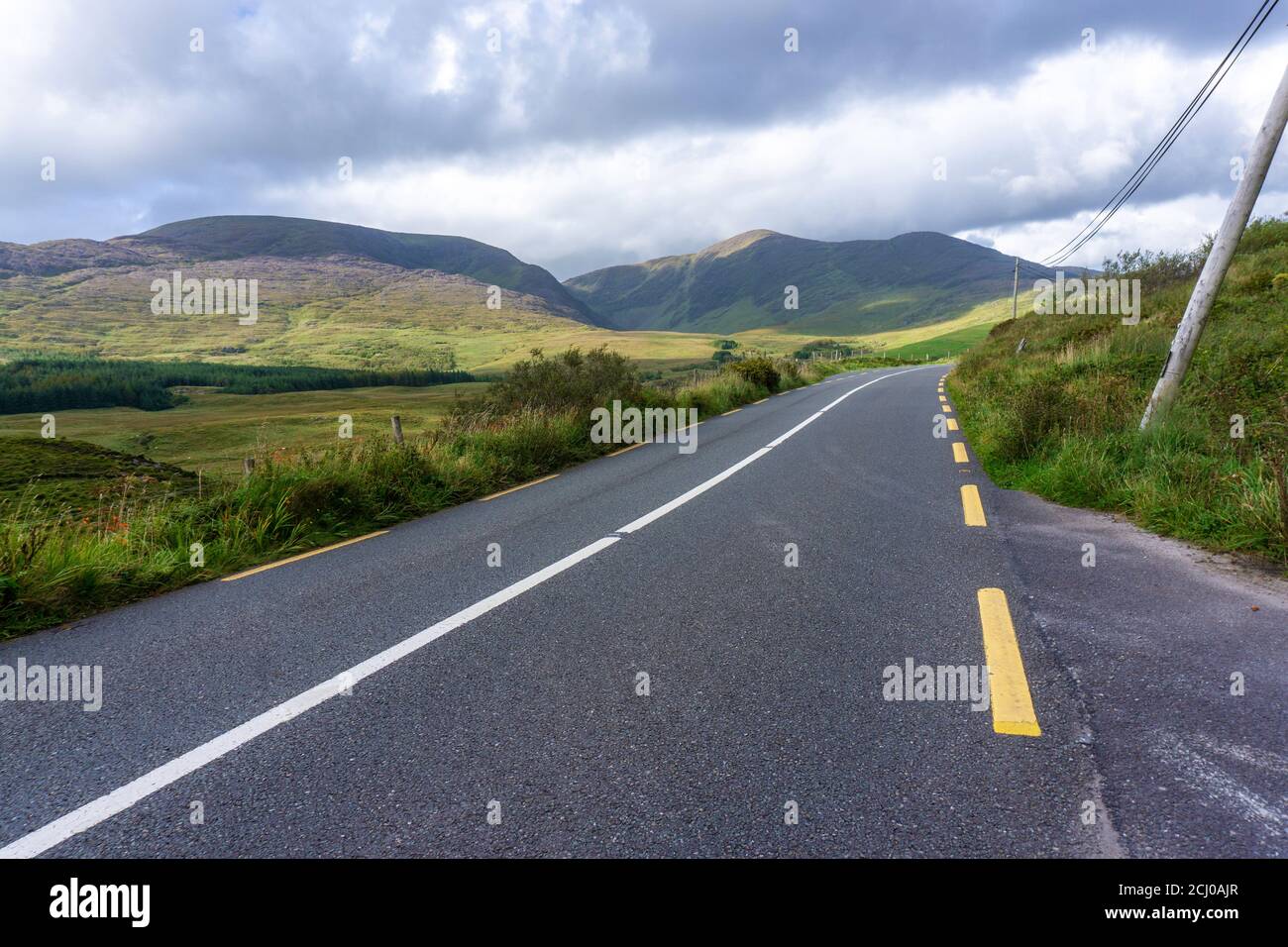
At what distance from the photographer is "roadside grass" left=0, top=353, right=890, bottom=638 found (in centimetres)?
502

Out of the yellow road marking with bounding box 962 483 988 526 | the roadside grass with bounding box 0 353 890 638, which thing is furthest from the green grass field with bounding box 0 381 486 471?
the yellow road marking with bounding box 962 483 988 526

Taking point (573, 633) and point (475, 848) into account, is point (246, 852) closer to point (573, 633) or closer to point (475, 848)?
point (475, 848)

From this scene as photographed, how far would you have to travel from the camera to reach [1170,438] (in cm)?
693

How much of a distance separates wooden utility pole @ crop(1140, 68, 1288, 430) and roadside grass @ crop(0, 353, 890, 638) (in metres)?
8.46

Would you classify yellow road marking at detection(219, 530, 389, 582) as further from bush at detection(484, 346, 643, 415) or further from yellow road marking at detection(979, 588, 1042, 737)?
bush at detection(484, 346, 643, 415)

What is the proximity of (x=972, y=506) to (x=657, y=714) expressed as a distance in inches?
199

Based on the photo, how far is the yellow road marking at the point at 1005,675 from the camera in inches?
107

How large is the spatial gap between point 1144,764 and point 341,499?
7572 mm

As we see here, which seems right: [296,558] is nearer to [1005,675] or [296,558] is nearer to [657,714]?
[657,714]

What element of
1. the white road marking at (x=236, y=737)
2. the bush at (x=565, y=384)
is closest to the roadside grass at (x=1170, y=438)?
the white road marking at (x=236, y=737)

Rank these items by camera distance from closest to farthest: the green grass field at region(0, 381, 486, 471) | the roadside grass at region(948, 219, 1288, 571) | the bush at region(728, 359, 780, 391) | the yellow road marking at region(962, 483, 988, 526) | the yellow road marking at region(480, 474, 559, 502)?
the roadside grass at region(948, 219, 1288, 571), the yellow road marking at region(962, 483, 988, 526), the yellow road marking at region(480, 474, 559, 502), the bush at region(728, 359, 780, 391), the green grass field at region(0, 381, 486, 471)

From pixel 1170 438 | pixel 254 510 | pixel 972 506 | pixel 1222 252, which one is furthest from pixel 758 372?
pixel 254 510

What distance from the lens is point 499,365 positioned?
5113 inches

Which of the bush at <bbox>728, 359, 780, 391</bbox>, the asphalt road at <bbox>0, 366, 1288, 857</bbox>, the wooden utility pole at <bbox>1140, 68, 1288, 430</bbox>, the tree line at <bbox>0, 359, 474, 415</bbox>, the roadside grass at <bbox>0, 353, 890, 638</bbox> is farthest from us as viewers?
the tree line at <bbox>0, 359, 474, 415</bbox>
